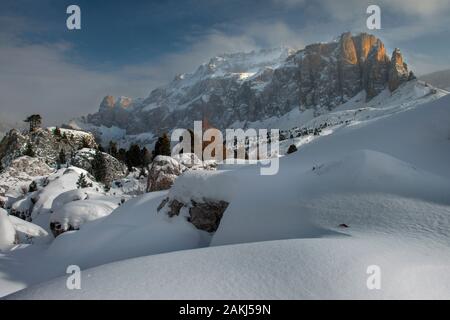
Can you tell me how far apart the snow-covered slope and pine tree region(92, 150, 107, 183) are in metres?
30.4

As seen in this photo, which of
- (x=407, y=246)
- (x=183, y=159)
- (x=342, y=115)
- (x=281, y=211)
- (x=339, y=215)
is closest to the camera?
(x=407, y=246)

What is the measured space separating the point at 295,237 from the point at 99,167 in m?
41.7

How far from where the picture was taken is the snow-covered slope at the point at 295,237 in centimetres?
471

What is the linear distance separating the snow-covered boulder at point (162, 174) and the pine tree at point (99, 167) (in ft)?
80.8

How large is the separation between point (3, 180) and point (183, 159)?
23.7 metres

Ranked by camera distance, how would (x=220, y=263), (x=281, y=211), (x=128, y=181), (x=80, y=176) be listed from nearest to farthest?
(x=220, y=263) < (x=281, y=211) < (x=80, y=176) < (x=128, y=181)

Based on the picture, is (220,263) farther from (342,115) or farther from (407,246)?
(342,115)

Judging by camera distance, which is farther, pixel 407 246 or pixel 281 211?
pixel 281 211

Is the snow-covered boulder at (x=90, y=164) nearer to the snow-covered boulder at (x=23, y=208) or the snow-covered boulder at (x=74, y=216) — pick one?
the snow-covered boulder at (x=23, y=208)

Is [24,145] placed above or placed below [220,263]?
above

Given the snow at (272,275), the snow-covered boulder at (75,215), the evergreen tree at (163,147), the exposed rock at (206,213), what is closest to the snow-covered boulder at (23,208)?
the snow-covered boulder at (75,215)

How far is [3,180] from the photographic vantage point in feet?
124

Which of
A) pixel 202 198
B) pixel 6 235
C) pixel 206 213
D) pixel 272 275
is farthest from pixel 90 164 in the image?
pixel 272 275
